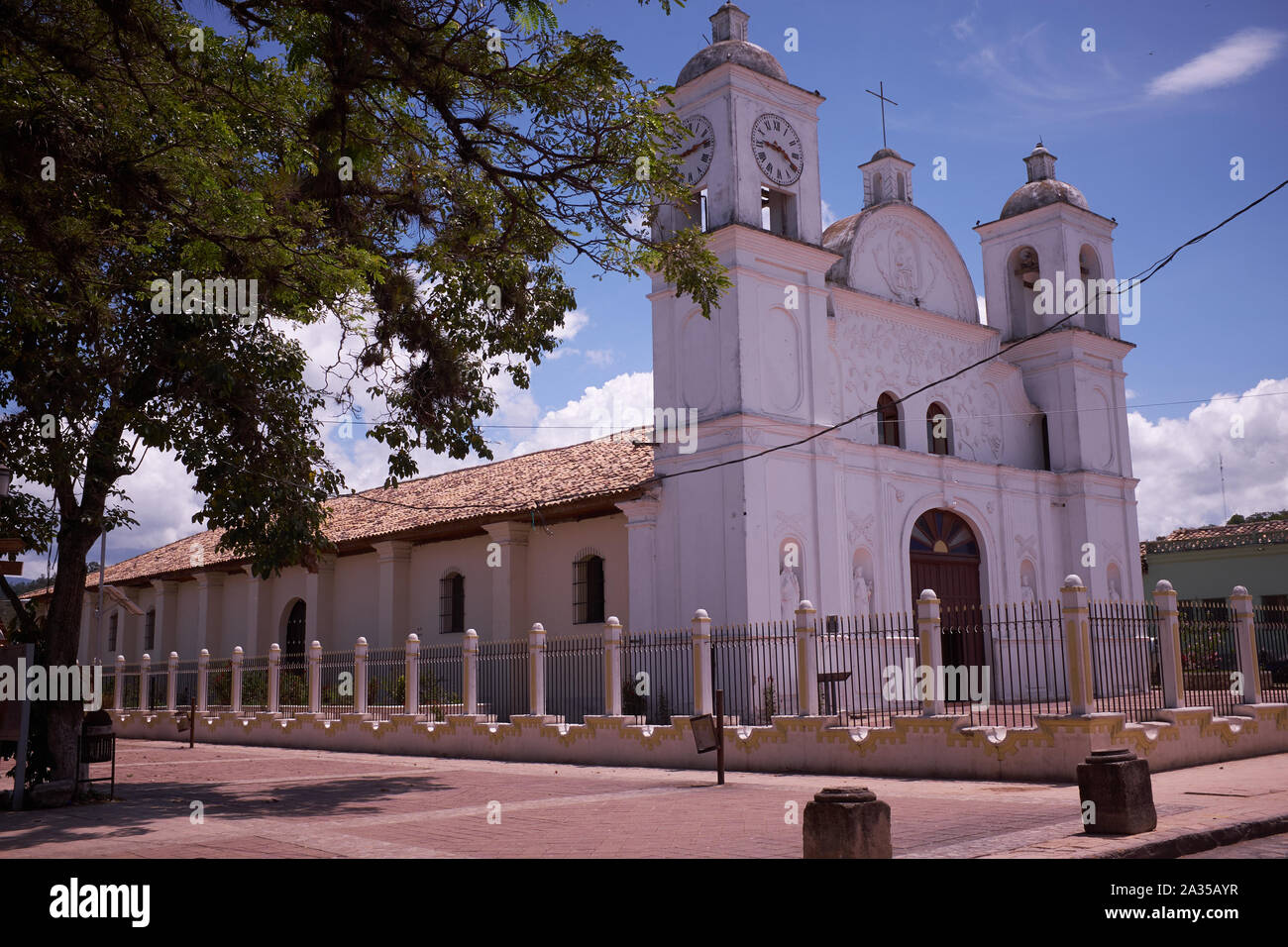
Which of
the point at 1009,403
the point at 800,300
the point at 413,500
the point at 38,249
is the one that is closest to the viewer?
the point at 38,249

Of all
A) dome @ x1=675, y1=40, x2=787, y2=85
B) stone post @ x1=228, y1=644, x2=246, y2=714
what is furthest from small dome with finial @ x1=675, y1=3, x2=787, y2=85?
stone post @ x1=228, y1=644, x2=246, y2=714

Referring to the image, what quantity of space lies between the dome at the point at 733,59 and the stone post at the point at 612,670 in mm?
9852

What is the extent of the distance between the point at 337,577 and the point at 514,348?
16.5m

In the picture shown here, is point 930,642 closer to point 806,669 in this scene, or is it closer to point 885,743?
point 885,743

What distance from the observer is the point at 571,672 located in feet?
53.4

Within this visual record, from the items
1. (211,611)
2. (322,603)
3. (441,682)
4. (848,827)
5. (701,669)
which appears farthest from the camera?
(211,611)

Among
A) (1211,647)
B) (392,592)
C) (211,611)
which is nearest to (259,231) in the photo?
(1211,647)

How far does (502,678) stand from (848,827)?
1114 centimetres

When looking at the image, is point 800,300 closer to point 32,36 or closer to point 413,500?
Answer: point 413,500

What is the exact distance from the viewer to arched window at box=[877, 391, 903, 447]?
21062 millimetres

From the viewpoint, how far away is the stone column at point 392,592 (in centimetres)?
2481

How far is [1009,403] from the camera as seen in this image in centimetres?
2358
